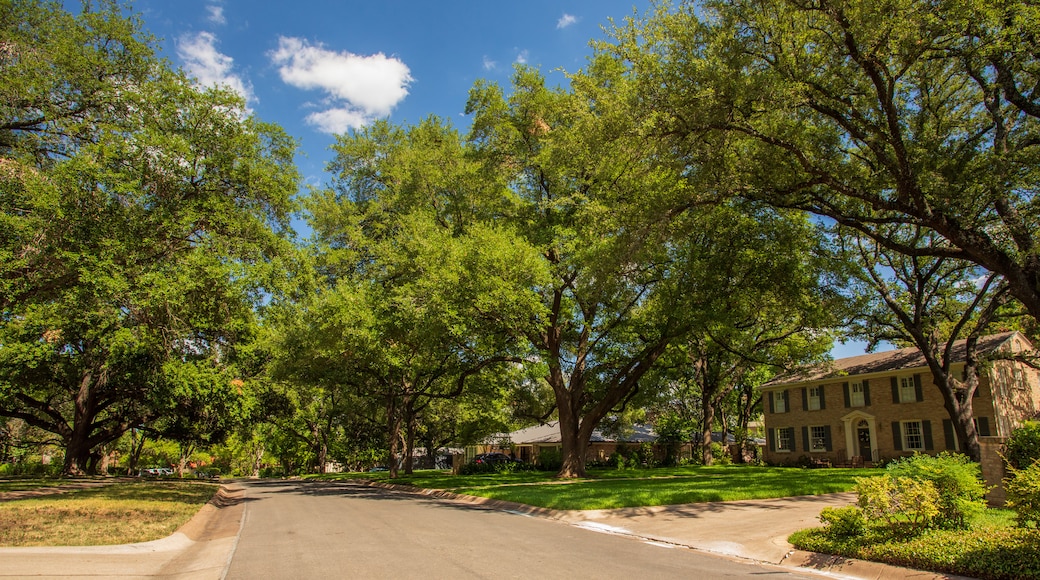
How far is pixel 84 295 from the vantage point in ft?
49.7

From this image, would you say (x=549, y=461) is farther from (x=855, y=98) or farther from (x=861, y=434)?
(x=855, y=98)

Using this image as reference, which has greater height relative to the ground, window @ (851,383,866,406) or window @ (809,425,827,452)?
window @ (851,383,866,406)

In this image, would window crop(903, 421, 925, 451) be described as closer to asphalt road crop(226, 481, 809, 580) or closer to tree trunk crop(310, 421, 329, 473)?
asphalt road crop(226, 481, 809, 580)

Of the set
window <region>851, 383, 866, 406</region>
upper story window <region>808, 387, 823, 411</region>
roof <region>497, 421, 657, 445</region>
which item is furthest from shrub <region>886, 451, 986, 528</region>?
roof <region>497, 421, 657, 445</region>

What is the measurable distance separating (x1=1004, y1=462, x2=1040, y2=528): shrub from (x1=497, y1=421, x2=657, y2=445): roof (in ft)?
141

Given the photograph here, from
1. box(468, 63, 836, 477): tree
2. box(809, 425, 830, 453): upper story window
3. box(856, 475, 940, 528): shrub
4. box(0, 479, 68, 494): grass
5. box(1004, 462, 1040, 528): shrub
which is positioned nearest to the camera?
box(1004, 462, 1040, 528): shrub

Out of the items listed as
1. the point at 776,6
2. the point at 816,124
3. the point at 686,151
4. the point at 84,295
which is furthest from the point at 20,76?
the point at 816,124

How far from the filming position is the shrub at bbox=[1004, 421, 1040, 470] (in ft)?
39.1

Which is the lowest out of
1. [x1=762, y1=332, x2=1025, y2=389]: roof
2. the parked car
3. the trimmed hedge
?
the parked car

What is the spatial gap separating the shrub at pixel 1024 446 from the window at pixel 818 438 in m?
25.5

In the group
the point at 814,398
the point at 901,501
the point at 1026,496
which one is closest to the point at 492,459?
the point at 814,398

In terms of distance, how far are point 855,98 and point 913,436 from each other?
25.7 m

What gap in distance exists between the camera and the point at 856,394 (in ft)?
114

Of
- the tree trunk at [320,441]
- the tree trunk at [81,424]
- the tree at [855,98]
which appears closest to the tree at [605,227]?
the tree at [855,98]
